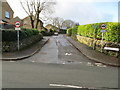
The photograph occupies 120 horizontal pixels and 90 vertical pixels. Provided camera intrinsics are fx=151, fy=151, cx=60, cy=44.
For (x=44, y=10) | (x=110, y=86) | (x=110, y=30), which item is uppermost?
(x=44, y=10)

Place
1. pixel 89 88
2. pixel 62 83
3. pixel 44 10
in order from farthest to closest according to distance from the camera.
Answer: pixel 44 10 → pixel 62 83 → pixel 89 88

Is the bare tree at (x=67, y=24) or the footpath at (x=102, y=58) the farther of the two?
the bare tree at (x=67, y=24)

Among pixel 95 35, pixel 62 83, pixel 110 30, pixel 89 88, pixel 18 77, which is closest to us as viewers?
pixel 89 88

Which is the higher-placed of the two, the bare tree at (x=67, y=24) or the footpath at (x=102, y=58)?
the bare tree at (x=67, y=24)

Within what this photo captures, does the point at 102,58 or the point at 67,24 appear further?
the point at 67,24

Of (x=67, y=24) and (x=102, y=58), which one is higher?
(x=67, y=24)

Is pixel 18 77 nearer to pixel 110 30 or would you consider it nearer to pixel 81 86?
pixel 81 86

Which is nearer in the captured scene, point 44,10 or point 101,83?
point 101,83

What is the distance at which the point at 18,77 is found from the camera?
6.16 m

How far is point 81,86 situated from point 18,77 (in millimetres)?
2563

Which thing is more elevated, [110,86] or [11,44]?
[11,44]

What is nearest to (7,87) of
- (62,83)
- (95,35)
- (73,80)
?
(62,83)

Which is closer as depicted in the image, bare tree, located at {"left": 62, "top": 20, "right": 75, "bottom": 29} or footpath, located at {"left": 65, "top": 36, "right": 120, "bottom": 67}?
Answer: footpath, located at {"left": 65, "top": 36, "right": 120, "bottom": 67}

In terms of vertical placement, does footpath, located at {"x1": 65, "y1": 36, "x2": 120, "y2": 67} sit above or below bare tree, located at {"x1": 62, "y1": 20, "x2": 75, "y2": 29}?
below
